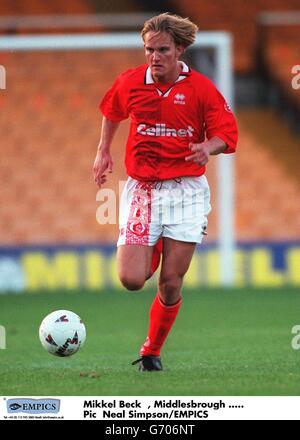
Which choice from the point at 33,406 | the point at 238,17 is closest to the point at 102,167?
the point at 33,406

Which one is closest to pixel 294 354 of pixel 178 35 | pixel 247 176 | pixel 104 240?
pixel 178 35

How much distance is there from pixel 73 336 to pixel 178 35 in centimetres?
189

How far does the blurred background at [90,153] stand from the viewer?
47.8 ft

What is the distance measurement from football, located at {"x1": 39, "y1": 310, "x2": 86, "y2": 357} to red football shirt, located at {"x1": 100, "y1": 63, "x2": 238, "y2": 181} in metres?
0.97

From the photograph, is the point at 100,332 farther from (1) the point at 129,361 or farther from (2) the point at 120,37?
(2) the point at 120,37

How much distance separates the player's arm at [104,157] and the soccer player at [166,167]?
16cm

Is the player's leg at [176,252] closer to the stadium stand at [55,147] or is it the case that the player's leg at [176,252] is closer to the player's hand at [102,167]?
the player's hand at [102,167]

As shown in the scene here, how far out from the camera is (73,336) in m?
6.86

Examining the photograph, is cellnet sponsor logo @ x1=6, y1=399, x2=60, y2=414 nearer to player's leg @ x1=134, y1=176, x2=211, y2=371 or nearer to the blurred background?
player's leg @ x1=134, y1=176, x2=211, y2=371

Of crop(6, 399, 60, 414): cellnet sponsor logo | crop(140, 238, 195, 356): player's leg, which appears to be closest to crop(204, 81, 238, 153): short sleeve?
crop(140, 238, 195, 356): player's leg

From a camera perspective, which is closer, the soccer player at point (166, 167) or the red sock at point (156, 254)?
the soccer player at point (166, 167)

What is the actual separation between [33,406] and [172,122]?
2.06m

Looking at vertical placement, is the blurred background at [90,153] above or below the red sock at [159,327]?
above

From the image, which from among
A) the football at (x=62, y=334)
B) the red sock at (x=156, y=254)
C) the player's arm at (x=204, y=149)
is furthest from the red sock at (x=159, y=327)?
the player's arm at (x=204, y=149)
